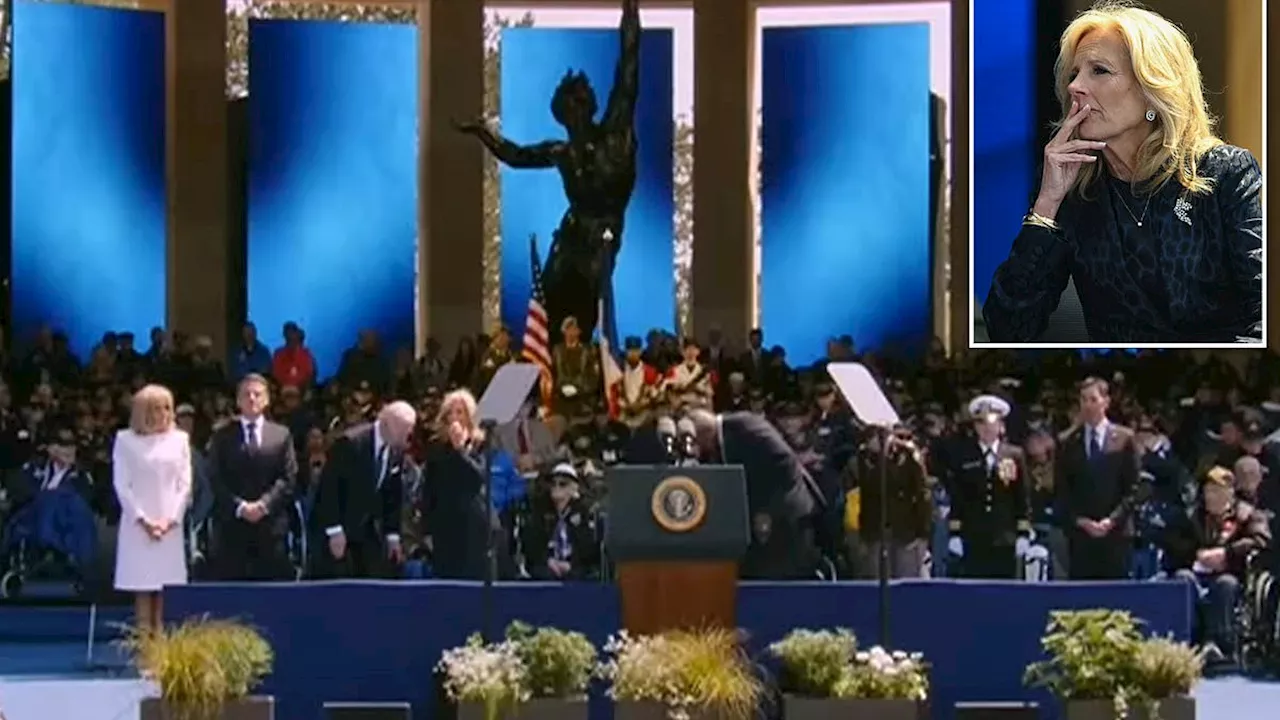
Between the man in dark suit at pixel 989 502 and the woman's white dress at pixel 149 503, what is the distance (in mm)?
4670

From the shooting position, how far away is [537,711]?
32.4 feet

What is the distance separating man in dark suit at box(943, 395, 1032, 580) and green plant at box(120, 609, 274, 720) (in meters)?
5.67

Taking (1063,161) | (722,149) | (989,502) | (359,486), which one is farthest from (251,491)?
(722,149)

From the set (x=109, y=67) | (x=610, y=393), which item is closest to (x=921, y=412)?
(x=610, y=393)

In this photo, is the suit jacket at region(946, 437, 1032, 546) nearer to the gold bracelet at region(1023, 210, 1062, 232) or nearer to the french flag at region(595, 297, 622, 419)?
the french flag at region(595, 297, 622, 419)

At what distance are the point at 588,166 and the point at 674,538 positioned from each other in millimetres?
11037

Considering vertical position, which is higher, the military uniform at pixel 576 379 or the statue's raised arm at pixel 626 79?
the statue's raised arm at pixel 626 79

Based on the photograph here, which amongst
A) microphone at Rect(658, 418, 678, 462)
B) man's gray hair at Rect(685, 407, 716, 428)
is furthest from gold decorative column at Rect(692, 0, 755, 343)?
man's gray hair at Rect(685, 407, 716, 428)

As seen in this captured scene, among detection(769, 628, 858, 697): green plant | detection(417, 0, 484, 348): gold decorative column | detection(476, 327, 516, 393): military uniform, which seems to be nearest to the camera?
detection(769, 628, 858, 697): green plant

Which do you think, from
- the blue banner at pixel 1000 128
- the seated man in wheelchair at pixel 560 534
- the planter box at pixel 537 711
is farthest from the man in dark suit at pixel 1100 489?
the blue banner at pixel 1000 128

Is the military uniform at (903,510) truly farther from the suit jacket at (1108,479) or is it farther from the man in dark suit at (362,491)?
the man in dark suit at (362,491)

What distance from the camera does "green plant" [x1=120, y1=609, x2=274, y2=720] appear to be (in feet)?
31.7

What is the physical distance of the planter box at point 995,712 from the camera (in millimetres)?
10070

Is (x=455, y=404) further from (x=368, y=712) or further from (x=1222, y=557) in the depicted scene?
(x=1222, y=557)
